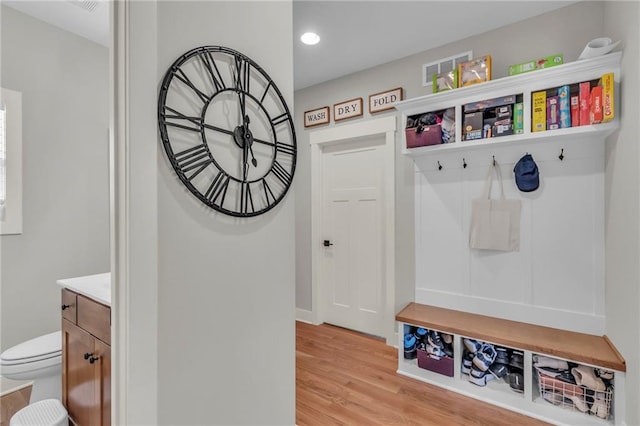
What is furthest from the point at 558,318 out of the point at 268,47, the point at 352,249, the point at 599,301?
the point at 268,47

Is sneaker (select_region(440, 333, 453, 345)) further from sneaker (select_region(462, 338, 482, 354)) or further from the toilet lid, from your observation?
the toilet lid

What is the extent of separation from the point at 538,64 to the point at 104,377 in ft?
10.1

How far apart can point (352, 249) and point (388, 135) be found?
122 cm

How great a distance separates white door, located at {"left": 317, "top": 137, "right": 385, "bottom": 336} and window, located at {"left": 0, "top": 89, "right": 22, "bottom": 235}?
2.52 metres

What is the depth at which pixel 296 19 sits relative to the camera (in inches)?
89.3

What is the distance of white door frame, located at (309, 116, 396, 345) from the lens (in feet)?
9.58

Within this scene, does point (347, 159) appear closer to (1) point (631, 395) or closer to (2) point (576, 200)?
(2) point (576, 200)

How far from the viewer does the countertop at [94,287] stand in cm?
133

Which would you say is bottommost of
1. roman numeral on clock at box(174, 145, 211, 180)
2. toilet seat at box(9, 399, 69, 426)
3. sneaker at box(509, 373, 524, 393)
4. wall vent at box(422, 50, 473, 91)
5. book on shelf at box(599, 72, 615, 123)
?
sneaker at box(509, 373, 524, 393)

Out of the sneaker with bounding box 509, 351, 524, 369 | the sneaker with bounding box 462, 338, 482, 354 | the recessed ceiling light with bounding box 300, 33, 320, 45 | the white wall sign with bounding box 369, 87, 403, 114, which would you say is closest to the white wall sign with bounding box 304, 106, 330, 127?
the white wall sign with bounding box 369, 87, 403, 114

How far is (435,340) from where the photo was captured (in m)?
2.32

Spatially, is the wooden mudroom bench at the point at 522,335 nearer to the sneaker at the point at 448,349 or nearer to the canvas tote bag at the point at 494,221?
the sneaker at the point at 448,349

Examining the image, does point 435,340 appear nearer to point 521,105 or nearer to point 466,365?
point 466,365

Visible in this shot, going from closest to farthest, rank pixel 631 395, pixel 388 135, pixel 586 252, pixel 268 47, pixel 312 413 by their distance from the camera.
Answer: pixel 268 47 < pixel 631 395 < pixel 312 413 < pixel 586 252 < pixel 388 135
